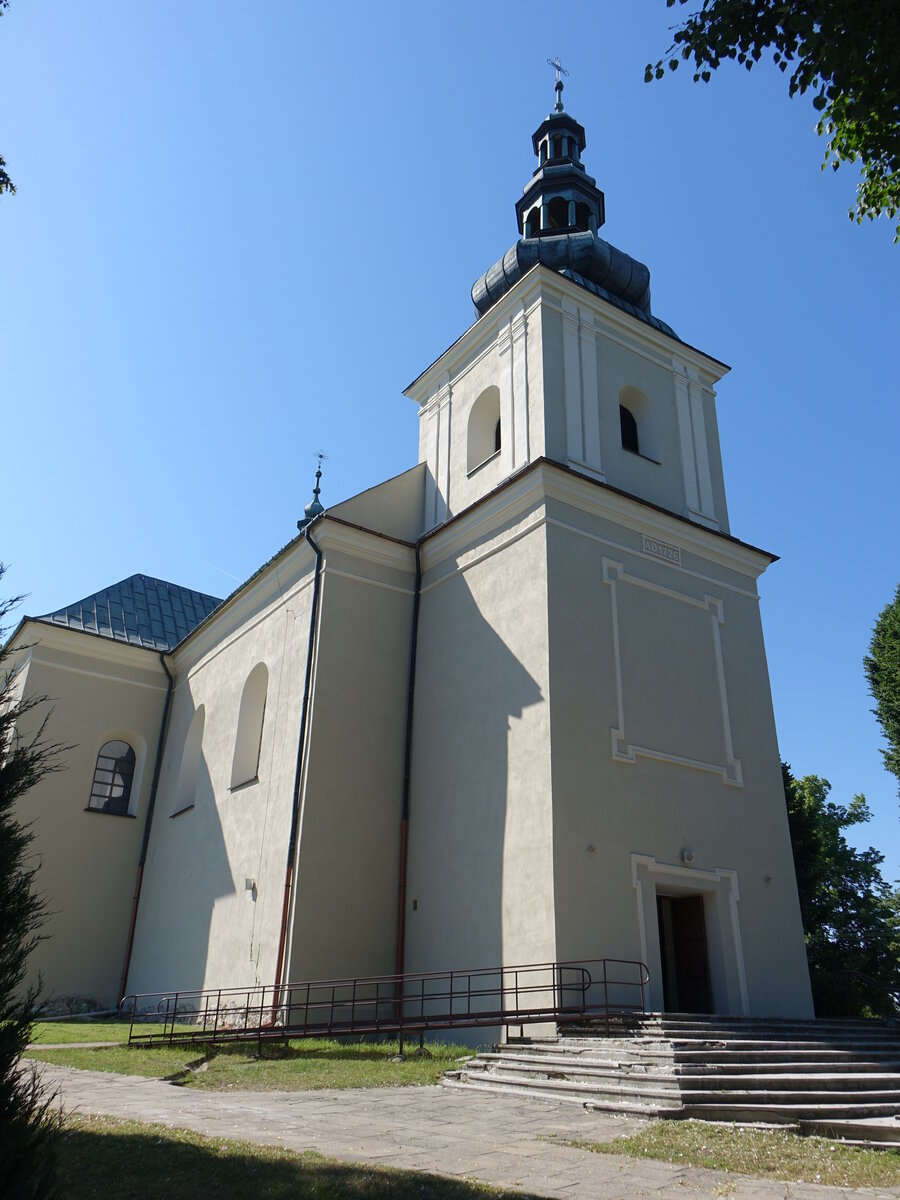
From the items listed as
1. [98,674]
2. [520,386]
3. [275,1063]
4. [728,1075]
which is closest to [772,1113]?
[728,1075]

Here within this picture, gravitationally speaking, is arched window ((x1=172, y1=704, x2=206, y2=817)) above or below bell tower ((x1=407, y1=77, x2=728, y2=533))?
below

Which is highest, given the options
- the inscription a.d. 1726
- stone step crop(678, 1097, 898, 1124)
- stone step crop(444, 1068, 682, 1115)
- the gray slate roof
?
the gray slate roof

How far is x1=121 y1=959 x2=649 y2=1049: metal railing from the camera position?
1210 centimetres

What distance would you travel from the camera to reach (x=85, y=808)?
72.1 feet

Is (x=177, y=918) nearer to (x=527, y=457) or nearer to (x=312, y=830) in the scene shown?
(x=312, y=830)

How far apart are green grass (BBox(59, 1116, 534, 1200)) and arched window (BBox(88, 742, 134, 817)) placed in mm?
17035

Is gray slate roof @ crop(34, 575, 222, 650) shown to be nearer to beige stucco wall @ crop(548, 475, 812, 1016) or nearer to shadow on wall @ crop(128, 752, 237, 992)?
shadow on wall @ crop(128, 752, 237, 992)

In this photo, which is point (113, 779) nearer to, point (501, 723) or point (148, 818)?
point (148, 818)

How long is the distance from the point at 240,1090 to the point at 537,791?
5717 mm

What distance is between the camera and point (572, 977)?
12.6 metres

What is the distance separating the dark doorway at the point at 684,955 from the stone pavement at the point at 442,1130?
6535mm

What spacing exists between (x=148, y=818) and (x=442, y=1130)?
16.7 m

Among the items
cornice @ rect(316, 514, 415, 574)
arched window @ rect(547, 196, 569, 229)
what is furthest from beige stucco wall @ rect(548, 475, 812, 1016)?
arched window @ rect(547, 196, 569, 229)

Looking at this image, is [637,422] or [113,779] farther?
[113,779]
